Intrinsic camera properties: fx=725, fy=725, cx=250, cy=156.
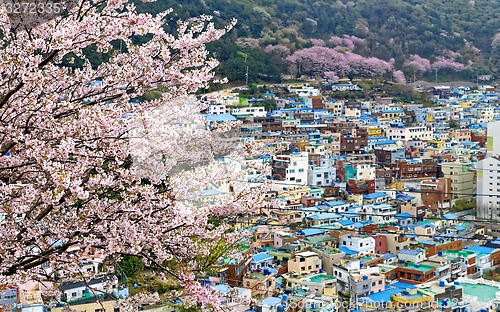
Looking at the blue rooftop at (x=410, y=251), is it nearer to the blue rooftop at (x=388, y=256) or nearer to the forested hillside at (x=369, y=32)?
the blue rooftop at (x=388, y=256)

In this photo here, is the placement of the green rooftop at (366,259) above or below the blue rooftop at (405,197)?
above

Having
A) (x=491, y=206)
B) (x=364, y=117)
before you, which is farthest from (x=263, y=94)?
(x=491, y=206)

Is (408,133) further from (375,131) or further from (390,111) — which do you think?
(390,111)

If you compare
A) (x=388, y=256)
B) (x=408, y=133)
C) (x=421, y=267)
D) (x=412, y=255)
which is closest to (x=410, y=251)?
(x=412, y=255)

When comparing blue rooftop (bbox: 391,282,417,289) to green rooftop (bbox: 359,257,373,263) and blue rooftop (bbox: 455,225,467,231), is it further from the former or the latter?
blue rooftop (bbox: 455,225,467,231)

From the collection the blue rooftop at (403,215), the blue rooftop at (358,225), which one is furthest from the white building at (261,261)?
the blue rooftop at (403,215)

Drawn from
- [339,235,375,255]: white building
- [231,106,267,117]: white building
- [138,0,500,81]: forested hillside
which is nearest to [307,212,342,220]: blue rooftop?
[339,235,375,255]: white building

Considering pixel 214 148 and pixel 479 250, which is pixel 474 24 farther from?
pixel 214 148
